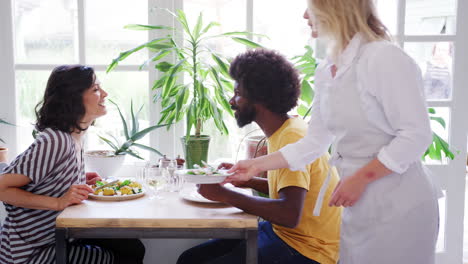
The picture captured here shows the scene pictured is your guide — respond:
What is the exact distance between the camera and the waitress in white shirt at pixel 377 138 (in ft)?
4.31

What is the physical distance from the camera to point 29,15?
289 centimetres

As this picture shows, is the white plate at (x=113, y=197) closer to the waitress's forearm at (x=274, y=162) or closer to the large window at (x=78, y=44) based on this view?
the waitress's forearm at (x=274, y=162)

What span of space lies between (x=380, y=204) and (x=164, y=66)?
1.59 metres

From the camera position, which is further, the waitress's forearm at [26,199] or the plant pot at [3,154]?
the plant pot at [3,154]

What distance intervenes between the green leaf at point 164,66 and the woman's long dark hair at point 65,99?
24.1 inches

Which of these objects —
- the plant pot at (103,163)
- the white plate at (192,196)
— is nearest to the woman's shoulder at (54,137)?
the white plate at (192,196)

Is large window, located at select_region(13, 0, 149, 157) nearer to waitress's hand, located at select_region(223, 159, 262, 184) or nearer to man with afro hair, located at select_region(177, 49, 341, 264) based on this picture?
man with afro hair, located at select_region(177, 49, 341, 264)

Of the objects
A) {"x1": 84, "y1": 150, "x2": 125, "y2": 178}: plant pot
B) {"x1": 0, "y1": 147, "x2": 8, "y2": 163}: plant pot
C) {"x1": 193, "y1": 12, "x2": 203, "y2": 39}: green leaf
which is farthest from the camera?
{"x1": 0, "y1": 147, "x2": 8, "y2": 163}: plant pot

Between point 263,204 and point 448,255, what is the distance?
5.86ft

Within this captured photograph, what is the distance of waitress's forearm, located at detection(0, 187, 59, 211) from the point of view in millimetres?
1734

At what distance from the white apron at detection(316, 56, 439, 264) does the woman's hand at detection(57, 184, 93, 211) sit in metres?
0.98

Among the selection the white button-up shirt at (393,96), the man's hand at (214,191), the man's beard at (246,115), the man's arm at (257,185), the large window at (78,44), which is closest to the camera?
the white button-up shirt at (393,96)

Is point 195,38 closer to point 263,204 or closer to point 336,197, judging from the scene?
point 263,204

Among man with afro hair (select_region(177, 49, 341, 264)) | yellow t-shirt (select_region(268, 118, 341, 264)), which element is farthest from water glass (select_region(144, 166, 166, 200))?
yellow t-shirt (select_region(268, 118, 341, 264))
